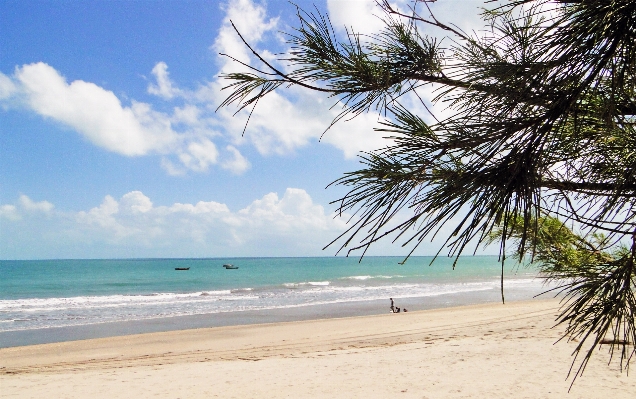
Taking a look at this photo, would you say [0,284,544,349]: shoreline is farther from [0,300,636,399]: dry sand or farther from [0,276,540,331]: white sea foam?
[0,300,636,399]: dry sand

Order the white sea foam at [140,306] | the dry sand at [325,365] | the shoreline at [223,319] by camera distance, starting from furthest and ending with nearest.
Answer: the white sea foam at [140,306] → the shoreline at [223,319] → the dry sand at [325,365]

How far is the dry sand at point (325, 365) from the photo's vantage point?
6.63 m

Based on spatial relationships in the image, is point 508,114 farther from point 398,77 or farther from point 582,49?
point 398,77

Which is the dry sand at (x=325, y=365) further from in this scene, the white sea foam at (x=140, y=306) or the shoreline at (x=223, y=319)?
the white sea foam at (x=140, y=306)

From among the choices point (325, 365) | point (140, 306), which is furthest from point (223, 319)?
point (325, 365)

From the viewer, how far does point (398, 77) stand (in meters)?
2.07

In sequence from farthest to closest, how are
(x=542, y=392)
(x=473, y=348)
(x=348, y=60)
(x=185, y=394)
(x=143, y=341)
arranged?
(x=143, y=341), (x=473, y=348), (x=185, y=394), (x=542, y=392), (x=348, y=60)

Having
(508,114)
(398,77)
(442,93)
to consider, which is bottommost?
(508,114)

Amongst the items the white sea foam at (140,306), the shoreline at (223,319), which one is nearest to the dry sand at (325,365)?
the shoreline at (223,319)

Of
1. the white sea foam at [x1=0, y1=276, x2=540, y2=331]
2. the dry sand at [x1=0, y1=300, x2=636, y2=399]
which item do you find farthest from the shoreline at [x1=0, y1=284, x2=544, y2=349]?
the dry sand at [x1=0, y1=300, x2=636, y2=399]

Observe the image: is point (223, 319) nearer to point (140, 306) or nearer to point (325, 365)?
point (140, 306)

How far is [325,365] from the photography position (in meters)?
8.60

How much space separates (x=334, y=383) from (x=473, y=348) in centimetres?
342

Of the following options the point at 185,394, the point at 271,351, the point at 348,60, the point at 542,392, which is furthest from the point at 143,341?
the point at 348,60
